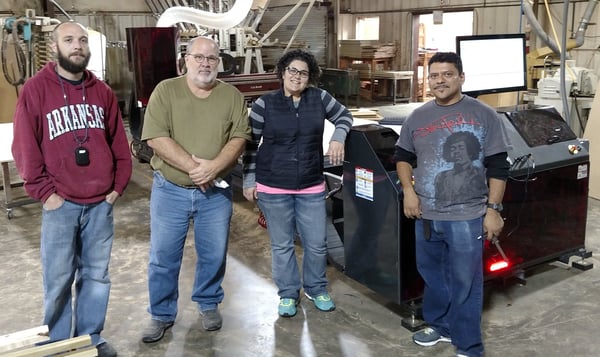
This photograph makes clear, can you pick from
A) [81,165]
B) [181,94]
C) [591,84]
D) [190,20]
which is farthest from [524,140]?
[591,84]

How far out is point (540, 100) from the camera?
5.87 metres

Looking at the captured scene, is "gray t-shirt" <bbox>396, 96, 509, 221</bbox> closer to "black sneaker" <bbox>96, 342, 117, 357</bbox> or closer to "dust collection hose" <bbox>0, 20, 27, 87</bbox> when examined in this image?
"black sneaker" <bbox>96, 342, 117, 357</bbox>

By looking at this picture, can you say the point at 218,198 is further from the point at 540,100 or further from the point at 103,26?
the point at 103,26

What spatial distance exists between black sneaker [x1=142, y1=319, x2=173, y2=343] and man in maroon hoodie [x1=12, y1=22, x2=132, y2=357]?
11.6 inches

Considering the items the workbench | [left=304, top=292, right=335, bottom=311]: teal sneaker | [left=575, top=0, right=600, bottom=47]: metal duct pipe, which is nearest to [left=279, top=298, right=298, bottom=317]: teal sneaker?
[left=304, top=292, right=335, bottom=311]: teal sneaker

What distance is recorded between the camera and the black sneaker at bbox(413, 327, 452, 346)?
103 inches

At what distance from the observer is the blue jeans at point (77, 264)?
7.46ft

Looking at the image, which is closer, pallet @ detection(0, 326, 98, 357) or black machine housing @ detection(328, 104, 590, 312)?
pallet @ detection(0, 326, 98, 357)

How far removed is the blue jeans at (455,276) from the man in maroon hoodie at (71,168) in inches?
50.9

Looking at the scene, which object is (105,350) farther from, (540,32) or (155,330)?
(540,32)

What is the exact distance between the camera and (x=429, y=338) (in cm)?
263

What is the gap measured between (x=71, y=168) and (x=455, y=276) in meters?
1.54

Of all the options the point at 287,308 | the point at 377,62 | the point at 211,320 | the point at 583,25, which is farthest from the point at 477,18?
the point at 211,320

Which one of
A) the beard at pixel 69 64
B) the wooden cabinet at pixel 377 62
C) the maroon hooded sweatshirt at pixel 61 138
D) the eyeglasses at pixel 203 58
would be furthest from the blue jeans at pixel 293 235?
the wooden cabinet at pixel 377 62
